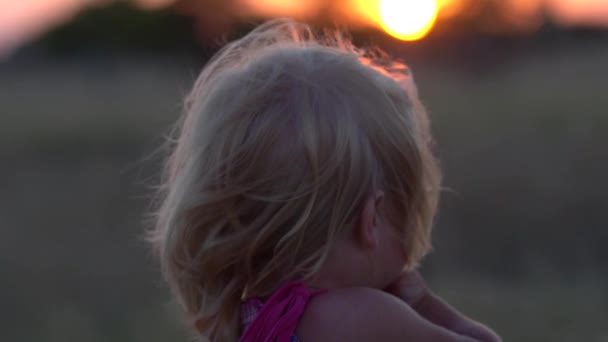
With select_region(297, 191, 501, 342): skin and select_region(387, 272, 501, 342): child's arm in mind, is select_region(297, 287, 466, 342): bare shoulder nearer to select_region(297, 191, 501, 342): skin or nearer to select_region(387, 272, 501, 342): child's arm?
select_region(297, 191, 501, 342): skin

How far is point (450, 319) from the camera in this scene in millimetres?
1740

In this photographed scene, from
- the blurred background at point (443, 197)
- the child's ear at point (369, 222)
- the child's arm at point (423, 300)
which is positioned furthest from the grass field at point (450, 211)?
the child's ear at point (369, 222)

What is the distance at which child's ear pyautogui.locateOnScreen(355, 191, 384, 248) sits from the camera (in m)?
1.62

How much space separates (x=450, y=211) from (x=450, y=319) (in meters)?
5.25

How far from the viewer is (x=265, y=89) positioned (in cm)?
164

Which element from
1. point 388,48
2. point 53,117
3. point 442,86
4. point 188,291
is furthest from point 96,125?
point 188,291

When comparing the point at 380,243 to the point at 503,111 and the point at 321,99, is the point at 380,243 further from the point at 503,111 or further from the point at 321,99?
the point at 503,111

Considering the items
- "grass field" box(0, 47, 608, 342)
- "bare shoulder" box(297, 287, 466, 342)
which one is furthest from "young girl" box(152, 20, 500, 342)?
"grass field" box(0, 47, 608, 342)

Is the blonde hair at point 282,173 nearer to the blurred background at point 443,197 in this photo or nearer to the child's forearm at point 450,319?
the child's forearm at point 450,319

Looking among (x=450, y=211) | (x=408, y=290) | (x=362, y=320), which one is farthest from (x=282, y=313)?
(x=450, y=211)

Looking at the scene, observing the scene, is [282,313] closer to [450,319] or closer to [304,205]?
[304,205]

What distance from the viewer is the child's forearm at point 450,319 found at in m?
1.67

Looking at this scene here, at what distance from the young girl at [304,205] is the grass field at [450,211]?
3.61ft

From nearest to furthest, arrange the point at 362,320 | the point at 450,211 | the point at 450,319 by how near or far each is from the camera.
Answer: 1. the point at 362,320
2. the point at 450,319
3. the point at 450,211
